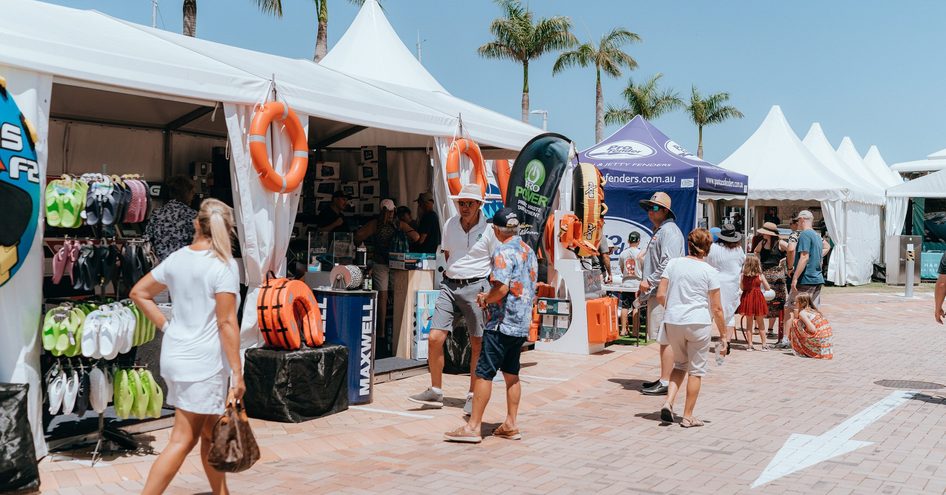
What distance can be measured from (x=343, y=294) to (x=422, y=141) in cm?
444

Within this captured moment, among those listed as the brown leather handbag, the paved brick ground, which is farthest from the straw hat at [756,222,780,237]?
the brown leather handbag

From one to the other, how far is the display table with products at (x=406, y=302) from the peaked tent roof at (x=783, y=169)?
17.5 metres

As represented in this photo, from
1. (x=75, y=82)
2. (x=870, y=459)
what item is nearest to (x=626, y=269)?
(x=870, y=459)

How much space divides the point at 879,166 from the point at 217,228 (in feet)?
146

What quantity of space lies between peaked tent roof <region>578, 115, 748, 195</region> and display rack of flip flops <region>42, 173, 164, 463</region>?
11.5 metres

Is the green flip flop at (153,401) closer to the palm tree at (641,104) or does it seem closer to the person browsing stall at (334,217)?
the person browsing stall at (334,217)

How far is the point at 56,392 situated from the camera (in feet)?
17.2

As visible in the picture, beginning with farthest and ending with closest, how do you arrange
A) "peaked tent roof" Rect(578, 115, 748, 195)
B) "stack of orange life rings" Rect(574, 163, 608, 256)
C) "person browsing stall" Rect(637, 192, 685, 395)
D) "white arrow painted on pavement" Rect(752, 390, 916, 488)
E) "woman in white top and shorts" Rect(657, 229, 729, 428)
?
"peaked tent roof" Rect(578, 115, 748, 195), "stack of orange life rings" Rect(574, 163, 608, 256), "person browsing stall" Rect(637, 192, 685, 395), "woman in white top and shorts" Rect(657, 229, 729, 428), "white arrow painted on pavement" Rect(752, 390, 916, 488)

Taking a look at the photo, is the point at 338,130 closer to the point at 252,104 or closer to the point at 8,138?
the point at 252,104

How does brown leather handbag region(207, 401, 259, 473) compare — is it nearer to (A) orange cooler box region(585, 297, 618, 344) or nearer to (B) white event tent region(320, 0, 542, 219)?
(B) white event tent region(320, 0, 542, 219)

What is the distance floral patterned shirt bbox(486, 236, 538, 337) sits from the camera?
6.16 m

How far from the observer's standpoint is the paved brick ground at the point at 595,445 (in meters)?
5.23

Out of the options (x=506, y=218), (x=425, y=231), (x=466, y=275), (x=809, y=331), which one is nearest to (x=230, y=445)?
(x=506, y=218)

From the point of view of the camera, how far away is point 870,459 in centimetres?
597
